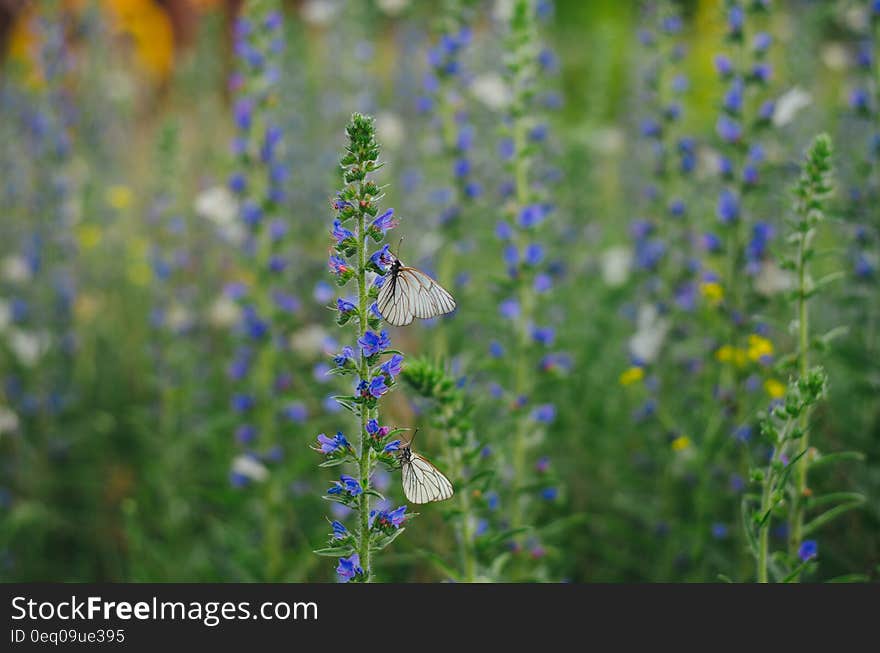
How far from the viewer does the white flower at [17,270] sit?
6148 mm

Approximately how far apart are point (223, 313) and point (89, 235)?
2.14 metres

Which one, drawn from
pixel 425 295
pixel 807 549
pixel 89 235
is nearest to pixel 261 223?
pixel 425 295

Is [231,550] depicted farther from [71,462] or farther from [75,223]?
[75,223]

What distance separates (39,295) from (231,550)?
2269 mm

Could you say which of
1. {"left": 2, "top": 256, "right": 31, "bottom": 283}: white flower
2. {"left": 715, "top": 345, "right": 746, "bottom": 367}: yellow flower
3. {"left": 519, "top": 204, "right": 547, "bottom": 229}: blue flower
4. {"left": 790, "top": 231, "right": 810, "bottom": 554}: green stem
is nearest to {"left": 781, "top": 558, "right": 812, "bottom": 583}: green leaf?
{"left": 790, "top": 231, "right": 810, "bottom": 554}: green stem

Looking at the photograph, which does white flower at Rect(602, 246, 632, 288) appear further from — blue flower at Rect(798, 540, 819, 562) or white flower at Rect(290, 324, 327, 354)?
blue flower at Rect(798, 540, 819, 562)

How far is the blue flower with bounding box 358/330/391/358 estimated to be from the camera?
2051 millimetres

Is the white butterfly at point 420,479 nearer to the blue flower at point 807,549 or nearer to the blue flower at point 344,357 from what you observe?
the blue flower at point 344,357

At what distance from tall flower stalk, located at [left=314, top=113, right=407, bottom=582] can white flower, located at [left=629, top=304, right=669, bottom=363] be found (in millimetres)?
2297

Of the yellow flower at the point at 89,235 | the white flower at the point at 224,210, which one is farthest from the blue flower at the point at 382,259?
the yellow flower at the point at 89,235

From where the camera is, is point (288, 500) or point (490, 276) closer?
point (490, 276)

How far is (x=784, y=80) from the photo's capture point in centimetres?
597

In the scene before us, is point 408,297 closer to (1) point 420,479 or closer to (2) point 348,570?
(1) point 420,479

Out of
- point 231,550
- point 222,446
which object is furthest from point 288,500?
point 222,446
